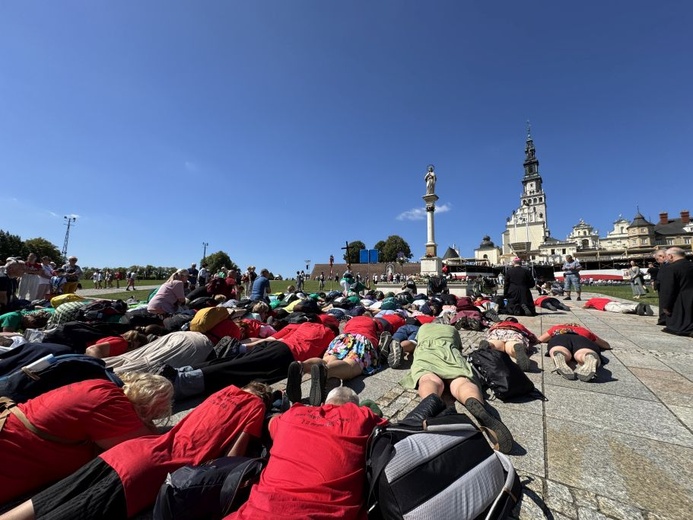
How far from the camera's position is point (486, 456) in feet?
5.13

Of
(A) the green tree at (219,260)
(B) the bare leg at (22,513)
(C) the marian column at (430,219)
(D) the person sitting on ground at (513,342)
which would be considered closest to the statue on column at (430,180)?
(C) the marian column at (430,219)

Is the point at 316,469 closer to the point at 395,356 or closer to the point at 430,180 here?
the point at 395,356

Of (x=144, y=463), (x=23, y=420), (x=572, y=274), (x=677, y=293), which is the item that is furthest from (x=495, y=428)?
(x=572, y=274)

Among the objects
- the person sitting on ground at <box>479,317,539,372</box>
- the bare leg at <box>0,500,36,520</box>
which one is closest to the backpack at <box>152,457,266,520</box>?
the bare leg at <box>0,500,36,520</box>

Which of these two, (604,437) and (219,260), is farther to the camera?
(219,260)

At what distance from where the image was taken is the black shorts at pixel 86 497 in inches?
55.4

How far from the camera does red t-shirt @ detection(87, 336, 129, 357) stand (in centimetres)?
395

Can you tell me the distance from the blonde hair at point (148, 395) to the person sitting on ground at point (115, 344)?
1958 millimetres

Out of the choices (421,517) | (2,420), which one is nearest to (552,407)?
(421,517)

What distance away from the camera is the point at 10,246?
46.5m

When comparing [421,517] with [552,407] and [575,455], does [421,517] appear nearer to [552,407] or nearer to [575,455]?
[575,455]

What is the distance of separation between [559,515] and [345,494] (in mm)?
1215

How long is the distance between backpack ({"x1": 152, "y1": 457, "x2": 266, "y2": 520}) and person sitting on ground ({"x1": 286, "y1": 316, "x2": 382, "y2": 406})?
134 cm

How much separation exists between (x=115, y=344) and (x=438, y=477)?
4.39m
